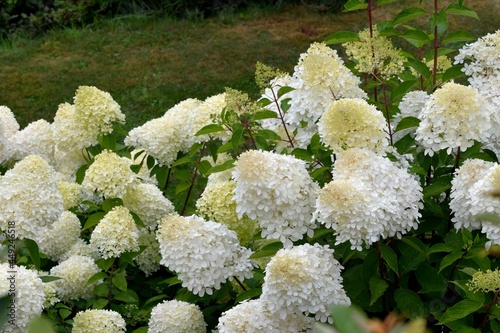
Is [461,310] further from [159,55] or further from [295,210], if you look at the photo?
[159,55]

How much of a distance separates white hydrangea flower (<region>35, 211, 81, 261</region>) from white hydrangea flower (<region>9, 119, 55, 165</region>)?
44cm

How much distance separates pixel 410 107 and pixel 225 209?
716mm

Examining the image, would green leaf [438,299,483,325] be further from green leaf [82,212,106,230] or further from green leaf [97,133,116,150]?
green leaf [97,133,116,150]

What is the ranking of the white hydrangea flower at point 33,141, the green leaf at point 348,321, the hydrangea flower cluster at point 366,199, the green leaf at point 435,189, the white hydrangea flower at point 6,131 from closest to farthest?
the green leaf at point 348,321, the hydrangea flower cluster at point 366,199, the green leaf at point 435,189, the white hydrangea flower at point 6,131, the white hydrangea flower at point 33,141

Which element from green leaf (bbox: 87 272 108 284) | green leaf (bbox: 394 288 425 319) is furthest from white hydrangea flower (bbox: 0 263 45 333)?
green leaf (bbox: 394 288 425 319)

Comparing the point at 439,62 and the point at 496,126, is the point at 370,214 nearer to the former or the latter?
the point at 496,126

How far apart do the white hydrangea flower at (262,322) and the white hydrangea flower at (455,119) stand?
651mm

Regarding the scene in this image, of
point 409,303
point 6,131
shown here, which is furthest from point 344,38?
point 6,131

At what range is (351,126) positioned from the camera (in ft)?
7.84

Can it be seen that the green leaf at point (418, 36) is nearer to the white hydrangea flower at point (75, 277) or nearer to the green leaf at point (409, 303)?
the green leaf at point (409, 303)

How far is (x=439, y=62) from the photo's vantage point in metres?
3.15

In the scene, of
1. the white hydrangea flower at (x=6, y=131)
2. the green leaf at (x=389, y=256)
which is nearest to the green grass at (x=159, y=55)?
the white hydrangea flower at (x=6, y=131)

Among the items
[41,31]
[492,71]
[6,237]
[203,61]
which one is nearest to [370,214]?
[492,71]

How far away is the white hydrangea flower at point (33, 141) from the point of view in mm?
3518
